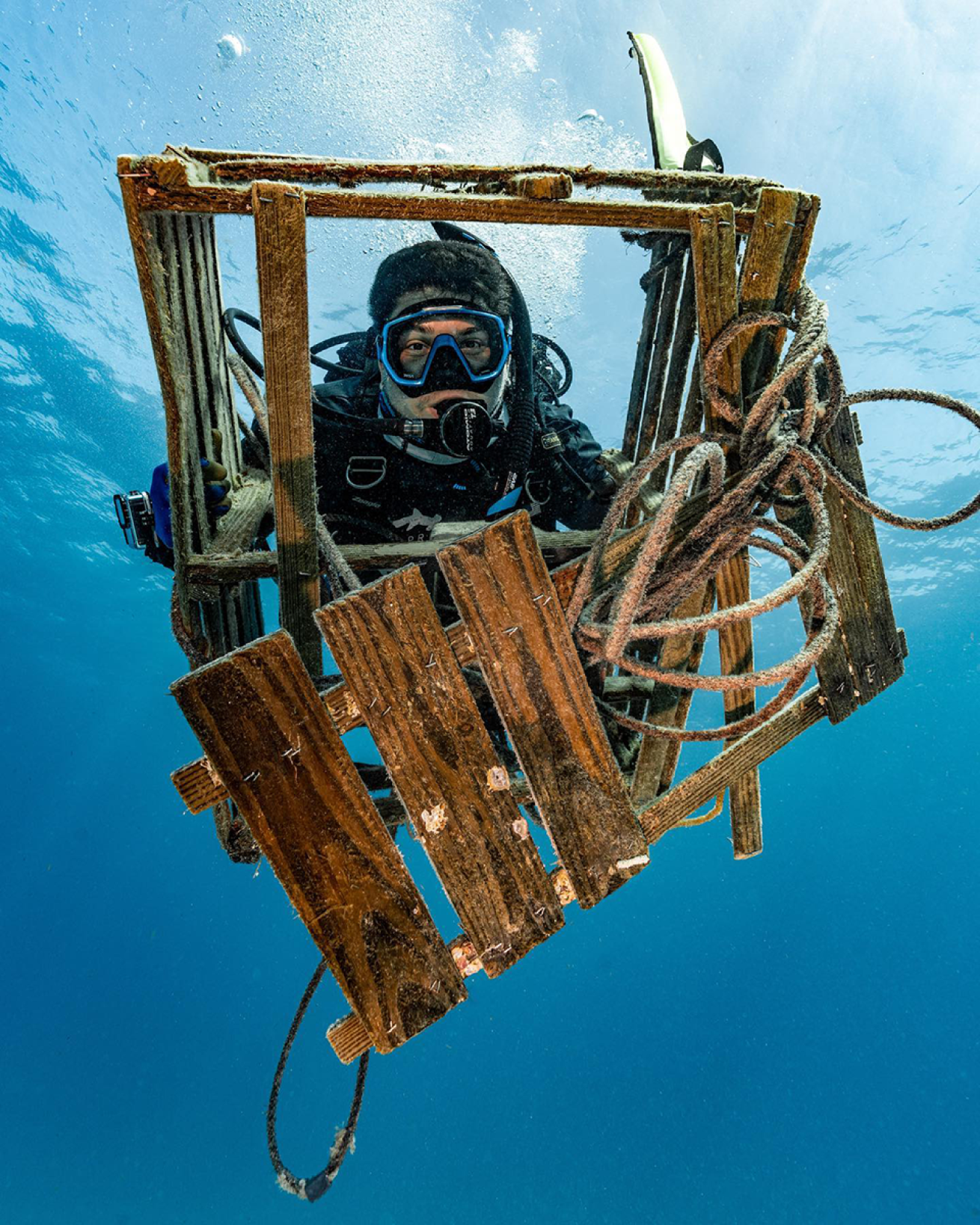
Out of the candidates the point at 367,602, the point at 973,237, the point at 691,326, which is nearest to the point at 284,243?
the point at 367,602

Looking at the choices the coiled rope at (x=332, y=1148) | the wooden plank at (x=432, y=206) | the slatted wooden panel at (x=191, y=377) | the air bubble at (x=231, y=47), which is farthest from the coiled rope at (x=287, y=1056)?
the air bubble at (x=231, y=47)

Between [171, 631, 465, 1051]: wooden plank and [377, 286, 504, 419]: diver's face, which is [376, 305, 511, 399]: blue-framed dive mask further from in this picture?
[171, 631, 465, 1051]: wooden plank

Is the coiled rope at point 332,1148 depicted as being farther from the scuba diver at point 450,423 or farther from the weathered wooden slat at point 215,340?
the weathered wooden slat at point 215,340

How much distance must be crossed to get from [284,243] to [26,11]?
18.1 m

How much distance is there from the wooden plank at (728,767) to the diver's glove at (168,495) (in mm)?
2040

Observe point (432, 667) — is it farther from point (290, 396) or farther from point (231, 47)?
point (231, 47)

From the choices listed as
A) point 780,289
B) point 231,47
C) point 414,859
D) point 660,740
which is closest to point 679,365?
point 780,289

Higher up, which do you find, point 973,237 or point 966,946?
point 973,237

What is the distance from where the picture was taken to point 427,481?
3682 mm

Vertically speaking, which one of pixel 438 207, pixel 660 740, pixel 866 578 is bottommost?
pixel 660 740

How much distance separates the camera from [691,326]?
105 inches

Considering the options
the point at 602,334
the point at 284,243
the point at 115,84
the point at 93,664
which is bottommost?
the point at 93,664

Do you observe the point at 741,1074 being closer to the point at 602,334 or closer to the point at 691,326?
the point at 602,334

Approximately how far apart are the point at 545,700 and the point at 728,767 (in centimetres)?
70
